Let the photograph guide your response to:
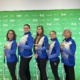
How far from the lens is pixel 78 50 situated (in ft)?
15.0

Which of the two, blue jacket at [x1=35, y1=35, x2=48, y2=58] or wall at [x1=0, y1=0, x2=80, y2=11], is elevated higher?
wall at [x1=0, y1=0, x2=80, y2=11]

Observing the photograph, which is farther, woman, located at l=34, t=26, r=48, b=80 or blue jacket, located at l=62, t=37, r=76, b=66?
woman, located at l=34, t=26, r=48, b=80

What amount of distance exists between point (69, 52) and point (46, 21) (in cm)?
135

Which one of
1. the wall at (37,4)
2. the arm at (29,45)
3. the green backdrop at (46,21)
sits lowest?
the arm at (29,45)

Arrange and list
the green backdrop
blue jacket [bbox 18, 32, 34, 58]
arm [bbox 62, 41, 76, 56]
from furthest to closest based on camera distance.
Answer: the green backdrop, blue jacket [bbox 18, 32, 34, 58], arm [bbox 62, 41, 76, 56]

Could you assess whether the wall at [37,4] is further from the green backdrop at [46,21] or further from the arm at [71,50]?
the arm at [71,50]

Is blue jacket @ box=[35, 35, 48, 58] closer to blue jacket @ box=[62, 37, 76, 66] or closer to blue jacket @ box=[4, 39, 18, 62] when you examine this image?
blue jacket @ box=[62, 37, 76, 66]

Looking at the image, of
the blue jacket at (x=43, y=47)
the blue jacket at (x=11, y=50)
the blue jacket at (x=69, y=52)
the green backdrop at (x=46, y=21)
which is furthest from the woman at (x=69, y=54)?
the blue jacket at (x=11, y=50)

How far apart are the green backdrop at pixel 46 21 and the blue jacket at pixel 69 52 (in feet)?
2.95

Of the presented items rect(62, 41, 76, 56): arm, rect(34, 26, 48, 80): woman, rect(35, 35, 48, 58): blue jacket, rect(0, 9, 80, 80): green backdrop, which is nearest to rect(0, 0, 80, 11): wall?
rect(0, 9, 80, 80): green backdrop

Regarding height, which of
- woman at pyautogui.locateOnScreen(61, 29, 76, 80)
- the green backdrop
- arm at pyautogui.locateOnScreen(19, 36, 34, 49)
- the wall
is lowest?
woman at pyautogui.locateOnScreen(61, 29, 76, 80)

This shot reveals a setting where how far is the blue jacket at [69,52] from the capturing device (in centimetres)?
361

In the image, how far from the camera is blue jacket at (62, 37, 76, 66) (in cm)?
361

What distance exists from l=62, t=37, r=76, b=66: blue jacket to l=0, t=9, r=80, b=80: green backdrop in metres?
0.90
